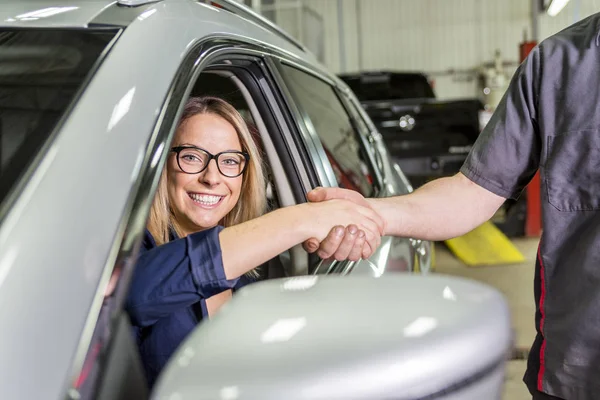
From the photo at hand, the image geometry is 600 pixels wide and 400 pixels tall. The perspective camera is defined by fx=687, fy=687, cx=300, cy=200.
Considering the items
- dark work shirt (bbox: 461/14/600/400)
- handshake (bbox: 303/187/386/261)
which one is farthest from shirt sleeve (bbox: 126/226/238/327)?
dark work shirt (bbox: 461/14/600/400)

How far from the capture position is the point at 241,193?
6.44 ft

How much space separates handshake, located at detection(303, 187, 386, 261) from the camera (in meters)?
1.37

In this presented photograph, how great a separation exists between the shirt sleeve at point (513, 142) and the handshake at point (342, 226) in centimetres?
27


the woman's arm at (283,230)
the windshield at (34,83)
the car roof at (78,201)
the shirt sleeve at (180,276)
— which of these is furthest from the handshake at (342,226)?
the windshield at (34,83)

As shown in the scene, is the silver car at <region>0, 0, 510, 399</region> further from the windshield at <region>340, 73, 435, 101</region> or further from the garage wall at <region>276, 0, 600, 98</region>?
the garage wall at <region>276, 0, 600, 98</region>

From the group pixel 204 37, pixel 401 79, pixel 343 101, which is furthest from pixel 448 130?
pixel 204 37

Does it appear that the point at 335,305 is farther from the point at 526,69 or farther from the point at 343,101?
the point at 343,101

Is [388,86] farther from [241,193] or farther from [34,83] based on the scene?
[34,83]

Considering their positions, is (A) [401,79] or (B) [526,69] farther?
(A) [401,79]

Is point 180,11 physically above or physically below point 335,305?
above

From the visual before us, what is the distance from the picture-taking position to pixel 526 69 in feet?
4.75

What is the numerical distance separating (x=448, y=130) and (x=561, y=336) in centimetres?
528

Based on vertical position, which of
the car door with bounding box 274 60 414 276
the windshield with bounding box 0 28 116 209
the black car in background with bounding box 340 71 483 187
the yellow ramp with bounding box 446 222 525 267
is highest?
the windshield with bounding box 0 28 116 209

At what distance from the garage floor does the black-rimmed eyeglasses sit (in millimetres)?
2200
